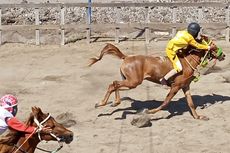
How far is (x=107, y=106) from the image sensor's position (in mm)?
12781

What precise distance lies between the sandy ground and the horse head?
2.94 m

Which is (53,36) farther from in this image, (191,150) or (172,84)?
(191,150)

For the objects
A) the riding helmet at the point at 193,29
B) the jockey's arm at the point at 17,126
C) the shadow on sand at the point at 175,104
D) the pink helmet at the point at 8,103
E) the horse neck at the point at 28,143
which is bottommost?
the shadow on sand at the point at 175,104

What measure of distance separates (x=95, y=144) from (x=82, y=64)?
21.9 ft

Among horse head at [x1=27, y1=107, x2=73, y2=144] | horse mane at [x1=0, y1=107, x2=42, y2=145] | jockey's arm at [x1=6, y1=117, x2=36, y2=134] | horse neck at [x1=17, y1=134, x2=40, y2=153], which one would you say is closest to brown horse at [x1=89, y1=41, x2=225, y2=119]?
horse head at [x1=27, y1=107, x2=73, y2=144]

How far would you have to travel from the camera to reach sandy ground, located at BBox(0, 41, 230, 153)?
1055 centimetres

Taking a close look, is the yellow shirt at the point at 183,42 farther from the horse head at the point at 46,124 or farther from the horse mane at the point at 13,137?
the horse mane at the point at 13,137

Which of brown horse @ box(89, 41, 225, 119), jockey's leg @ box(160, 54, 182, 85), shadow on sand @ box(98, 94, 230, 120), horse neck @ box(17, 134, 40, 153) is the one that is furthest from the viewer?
shadow on sand @ box(98, 94, 230, 120)

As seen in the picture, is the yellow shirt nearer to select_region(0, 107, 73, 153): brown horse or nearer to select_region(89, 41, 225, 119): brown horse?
select_region(89, 41, 225, 119): brown horse

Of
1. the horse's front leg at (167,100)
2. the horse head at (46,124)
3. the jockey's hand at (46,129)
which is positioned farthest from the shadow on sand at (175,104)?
the jockey's hand at (46,129)

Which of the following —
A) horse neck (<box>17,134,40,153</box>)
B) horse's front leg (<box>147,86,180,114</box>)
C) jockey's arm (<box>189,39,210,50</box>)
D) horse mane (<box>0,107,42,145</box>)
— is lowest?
horse's front leg (<box>147,86,180,114</box>)

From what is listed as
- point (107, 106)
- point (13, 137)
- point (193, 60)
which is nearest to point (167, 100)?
point (193, 60)

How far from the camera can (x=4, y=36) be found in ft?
66.7

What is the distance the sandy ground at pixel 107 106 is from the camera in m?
10.5
